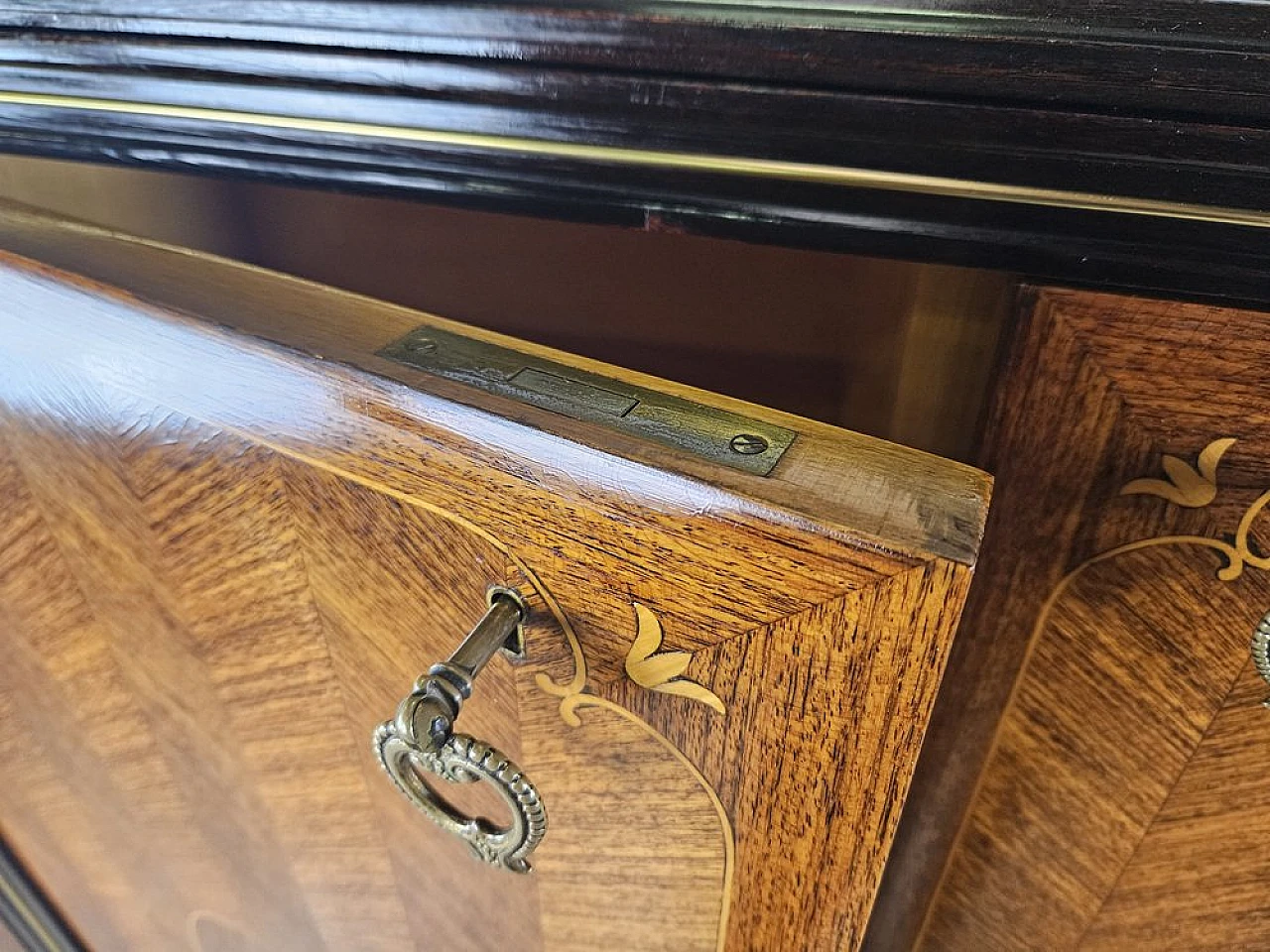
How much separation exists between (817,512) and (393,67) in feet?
0.53

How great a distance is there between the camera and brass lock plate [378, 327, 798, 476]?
23 cm

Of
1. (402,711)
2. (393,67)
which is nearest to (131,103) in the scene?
(393,67)

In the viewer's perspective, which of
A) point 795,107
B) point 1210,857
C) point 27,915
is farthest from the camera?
point 27,915

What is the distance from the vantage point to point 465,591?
0.27 m

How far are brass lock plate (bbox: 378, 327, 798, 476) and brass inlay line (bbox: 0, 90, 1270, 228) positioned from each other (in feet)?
0.18

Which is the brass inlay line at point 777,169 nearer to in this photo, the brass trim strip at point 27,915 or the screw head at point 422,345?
the screw head at point 422,345

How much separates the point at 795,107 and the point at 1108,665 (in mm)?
208

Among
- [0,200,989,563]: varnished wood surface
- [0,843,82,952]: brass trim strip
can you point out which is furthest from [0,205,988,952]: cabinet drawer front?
[0,843,82,952]: brass trim strip

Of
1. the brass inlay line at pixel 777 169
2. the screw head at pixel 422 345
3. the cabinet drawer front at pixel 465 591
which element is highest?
the brass inlay line at pixel 777 169

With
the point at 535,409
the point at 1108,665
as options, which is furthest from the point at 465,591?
the point at 1108,665

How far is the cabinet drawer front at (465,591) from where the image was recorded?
8.7 inches

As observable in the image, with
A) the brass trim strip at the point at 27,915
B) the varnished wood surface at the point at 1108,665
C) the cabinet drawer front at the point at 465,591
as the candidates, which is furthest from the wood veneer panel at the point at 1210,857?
the brass trim strip at the point at 27,915

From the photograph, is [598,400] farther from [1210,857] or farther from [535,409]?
[1210,857]

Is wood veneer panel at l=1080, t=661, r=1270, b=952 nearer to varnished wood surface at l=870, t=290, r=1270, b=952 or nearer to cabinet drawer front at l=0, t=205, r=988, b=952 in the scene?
varnished wood surface at l=870, t=290, r=1270, b=952
